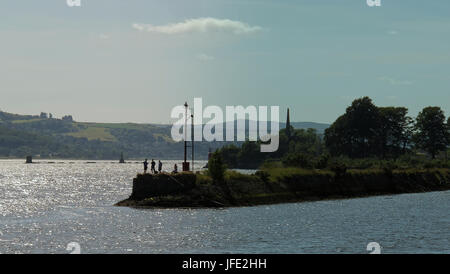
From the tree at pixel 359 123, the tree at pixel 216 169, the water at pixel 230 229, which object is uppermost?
the tree at pixel 359 123

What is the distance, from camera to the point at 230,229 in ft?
186

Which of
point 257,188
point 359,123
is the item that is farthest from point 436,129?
point 257,188

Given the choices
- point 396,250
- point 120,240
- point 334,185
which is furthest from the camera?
point 334,185

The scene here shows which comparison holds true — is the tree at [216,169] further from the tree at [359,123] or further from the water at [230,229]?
the tree at [359,123]

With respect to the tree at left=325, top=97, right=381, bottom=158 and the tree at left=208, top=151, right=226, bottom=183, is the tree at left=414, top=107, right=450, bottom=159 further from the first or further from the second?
the tree at left=208, top=151, right=226, bottom=183

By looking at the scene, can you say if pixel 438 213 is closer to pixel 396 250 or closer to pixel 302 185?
pixel 302 185

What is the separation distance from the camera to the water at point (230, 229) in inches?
1852

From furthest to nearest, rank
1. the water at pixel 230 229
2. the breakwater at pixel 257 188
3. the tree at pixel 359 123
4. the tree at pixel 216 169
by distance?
the tree at pixel 359 123
the tree at pixel 216 169
the breakwater at pixel 257 188
the water at pixel 230 229

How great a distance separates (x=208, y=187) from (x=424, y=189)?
63.3 meters

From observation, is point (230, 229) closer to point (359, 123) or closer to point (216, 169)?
point (216, 169)

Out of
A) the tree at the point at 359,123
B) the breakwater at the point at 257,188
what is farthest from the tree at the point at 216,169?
the tree at the point at 359,123

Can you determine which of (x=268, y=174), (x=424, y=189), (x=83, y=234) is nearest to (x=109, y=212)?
(x=83, y=234)

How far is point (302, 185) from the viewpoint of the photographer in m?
95.2
